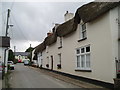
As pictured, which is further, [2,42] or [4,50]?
[2,42]

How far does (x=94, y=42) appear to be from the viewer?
499 inches

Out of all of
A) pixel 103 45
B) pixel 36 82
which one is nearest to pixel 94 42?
pixel 103 45

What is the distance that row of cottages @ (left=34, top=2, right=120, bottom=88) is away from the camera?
10.6m

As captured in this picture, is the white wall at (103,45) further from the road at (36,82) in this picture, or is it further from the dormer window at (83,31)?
the road at (36,82)

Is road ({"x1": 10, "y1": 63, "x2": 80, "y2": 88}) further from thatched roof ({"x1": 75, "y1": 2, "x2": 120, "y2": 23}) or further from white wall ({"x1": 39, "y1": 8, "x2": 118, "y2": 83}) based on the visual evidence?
thatched roof ({"x1": 75, "y1": 2, "x2": 120, "y2": 23})

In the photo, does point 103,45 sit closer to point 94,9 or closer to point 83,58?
point 94,9

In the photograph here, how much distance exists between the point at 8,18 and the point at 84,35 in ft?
41.5

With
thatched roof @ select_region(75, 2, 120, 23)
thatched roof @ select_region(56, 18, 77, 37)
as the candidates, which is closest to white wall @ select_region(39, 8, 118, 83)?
thatched roof @ select_region(75, 2, 120, 23)

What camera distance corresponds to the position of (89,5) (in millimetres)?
13320

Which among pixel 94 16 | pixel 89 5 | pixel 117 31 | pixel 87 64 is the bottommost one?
pixel 87 64

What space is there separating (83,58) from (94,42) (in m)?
2.48

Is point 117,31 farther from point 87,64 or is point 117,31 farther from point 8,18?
point 8,18

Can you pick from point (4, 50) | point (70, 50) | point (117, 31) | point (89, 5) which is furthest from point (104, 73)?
point (4, 50)

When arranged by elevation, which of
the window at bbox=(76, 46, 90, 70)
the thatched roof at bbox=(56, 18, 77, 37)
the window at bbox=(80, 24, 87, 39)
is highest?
the thatched roof at bbox=(56, 18, 77, 37)
